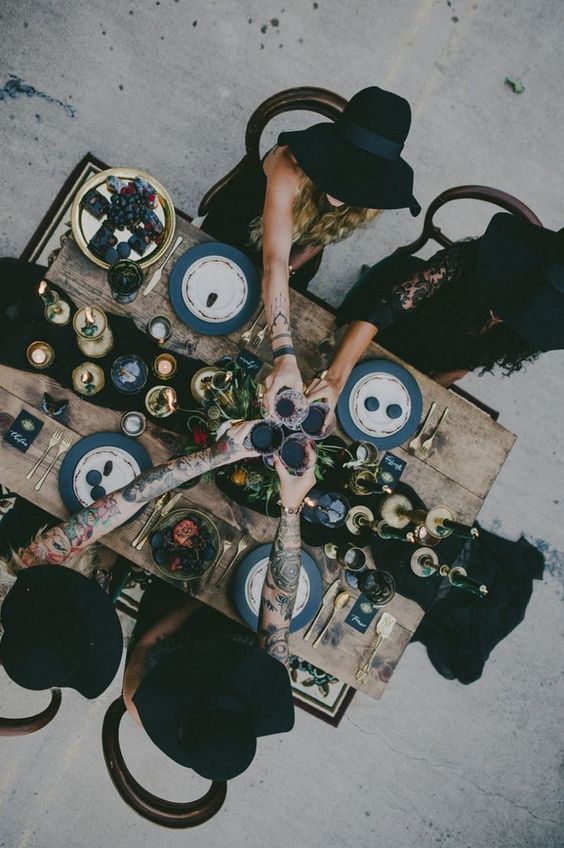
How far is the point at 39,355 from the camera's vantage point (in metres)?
2.01

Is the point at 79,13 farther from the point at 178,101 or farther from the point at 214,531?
the point at 214,531

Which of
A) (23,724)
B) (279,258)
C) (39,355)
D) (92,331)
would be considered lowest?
(23,724)

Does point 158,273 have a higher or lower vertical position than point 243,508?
higher

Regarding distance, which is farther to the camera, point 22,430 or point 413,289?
point 413,289

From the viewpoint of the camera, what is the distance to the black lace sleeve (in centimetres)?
219

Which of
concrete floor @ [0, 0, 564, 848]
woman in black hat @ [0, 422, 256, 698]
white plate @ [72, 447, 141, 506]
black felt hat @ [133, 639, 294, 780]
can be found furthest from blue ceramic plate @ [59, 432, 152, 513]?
concrete floor @ [0, 0, 564, 848]

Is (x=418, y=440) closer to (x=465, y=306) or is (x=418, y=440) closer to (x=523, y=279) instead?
(x=465, y=306)

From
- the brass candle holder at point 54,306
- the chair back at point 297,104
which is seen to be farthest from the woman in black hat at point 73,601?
the chair back at point 297,104

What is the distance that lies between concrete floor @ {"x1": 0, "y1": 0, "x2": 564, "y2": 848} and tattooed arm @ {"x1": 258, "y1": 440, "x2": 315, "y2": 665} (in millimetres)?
1372

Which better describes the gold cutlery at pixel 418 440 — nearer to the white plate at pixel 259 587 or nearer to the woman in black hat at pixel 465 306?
the woman in black hat at pixel 465 306

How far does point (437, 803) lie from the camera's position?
10.3 ft

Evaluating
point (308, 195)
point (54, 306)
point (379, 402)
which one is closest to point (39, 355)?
point (54, 306)

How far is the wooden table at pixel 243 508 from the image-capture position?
2035mm

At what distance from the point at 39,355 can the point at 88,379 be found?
0.61ft
